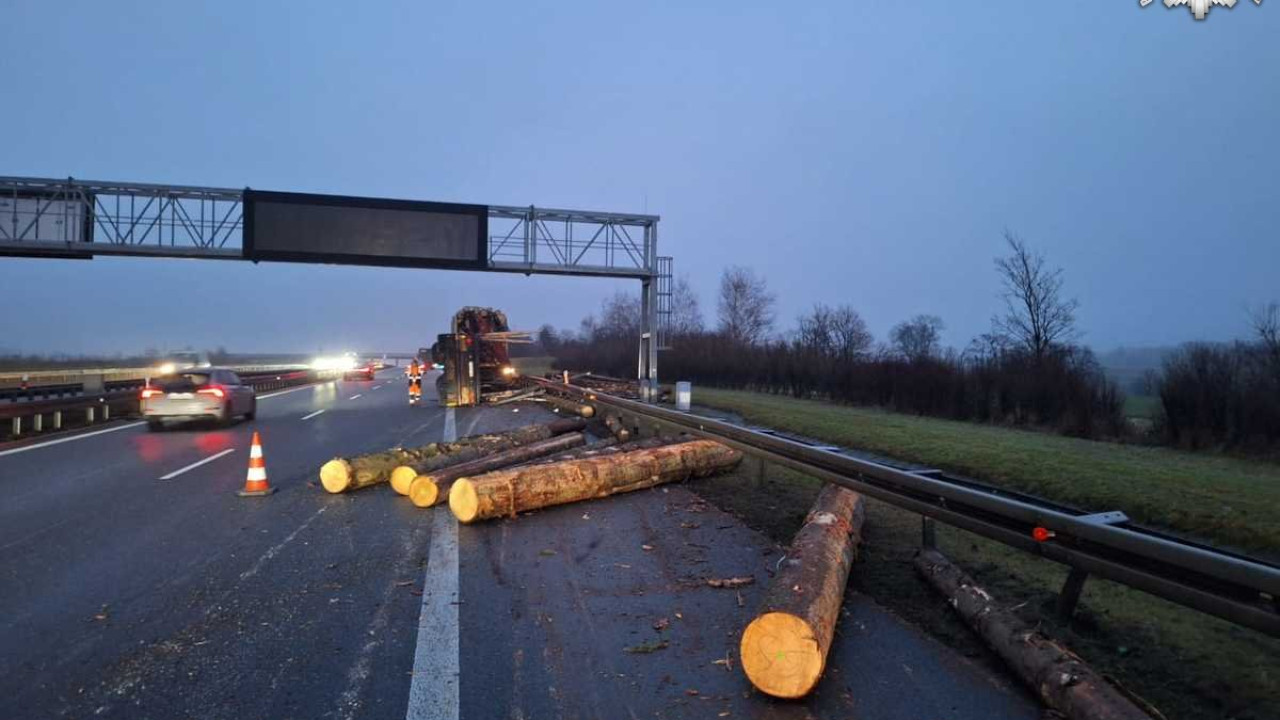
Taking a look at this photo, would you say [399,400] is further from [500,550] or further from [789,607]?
[789,607]

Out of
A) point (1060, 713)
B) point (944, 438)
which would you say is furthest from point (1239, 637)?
point (944, 438)

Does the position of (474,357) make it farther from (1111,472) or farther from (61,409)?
(1111,472)

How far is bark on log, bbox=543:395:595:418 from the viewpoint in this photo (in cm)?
2036

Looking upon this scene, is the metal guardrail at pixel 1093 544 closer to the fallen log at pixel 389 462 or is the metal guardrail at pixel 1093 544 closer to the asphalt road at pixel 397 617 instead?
the asphalt road at pixel 397 617

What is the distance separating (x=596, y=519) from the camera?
29.0 ft

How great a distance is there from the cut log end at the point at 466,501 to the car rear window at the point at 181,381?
13479 mm

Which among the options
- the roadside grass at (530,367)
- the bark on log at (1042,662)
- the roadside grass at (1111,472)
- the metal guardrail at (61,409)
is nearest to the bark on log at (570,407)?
the roadside grass at (1111,472)

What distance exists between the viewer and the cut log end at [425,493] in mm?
9367

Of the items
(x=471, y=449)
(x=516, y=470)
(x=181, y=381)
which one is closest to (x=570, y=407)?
(x=181, y=381)

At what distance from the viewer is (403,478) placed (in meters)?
10.1

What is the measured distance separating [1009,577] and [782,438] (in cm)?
339

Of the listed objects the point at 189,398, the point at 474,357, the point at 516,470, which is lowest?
the point at 516,470

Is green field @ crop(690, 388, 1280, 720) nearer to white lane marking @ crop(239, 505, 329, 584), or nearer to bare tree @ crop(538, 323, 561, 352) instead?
white lane marking @ crop(239, 505, 329, 584)

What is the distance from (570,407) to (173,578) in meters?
16.3
